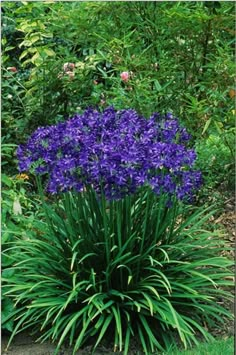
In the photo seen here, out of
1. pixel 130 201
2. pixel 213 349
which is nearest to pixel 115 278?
pixel 130 201

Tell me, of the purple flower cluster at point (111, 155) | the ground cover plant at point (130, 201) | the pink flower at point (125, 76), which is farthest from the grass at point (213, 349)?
the pink flower at point (125, 76)

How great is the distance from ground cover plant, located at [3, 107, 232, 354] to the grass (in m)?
0.05

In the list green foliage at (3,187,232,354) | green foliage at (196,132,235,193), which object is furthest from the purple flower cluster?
green foliage at (196,132,235,193)

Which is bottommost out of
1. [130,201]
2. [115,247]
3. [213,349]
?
[213,349]

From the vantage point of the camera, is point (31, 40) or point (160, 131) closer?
point (160, 131)

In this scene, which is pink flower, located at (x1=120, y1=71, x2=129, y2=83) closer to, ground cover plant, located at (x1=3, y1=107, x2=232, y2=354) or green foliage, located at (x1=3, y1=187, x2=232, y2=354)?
ground cover plant, located at (x1=3, y1=107, x2=232, y2=354)

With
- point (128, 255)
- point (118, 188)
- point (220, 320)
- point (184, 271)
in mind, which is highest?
point (118, 188)

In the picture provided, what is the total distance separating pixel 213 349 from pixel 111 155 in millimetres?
975

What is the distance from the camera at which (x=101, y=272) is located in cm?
302

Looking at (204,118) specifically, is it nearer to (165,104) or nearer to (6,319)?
(165,104)

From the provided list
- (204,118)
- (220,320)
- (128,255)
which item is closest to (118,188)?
(128,255)

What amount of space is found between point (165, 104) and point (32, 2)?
1.07 m

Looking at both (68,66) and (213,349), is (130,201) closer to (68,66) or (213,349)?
(213,349)

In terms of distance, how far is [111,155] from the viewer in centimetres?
268
